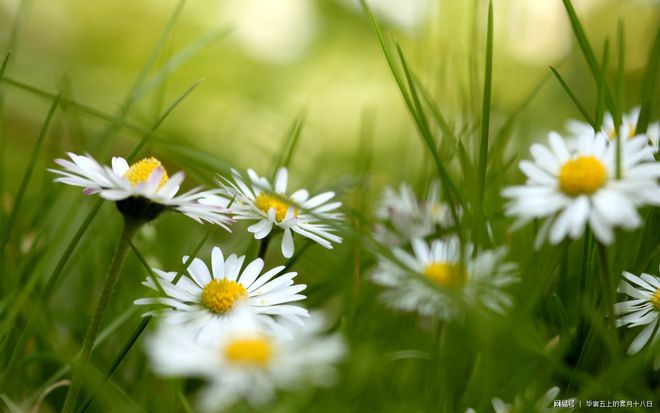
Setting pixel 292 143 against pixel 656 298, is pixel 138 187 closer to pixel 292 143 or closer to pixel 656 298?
pixel 292 143

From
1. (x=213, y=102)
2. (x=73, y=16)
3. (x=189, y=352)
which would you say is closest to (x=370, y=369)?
(x=189, y=352)

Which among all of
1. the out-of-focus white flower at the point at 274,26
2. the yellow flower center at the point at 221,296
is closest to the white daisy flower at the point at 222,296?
the yellow flower center at the point at 221,296

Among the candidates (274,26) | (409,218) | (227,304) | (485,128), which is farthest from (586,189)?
(274,26)

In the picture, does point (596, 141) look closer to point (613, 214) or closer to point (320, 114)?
point (613, 214)

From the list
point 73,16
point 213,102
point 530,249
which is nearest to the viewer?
point 530,249

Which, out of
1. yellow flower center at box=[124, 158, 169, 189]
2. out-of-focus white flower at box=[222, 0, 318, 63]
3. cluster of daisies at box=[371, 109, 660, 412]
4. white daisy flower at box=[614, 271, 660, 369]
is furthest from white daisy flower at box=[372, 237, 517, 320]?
out-of-focus white flower at box=[222, 0, 318, 63]

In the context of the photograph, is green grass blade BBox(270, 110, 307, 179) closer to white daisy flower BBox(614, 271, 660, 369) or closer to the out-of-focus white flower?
white daisy flower BBox(614, 271, 660, 369)
